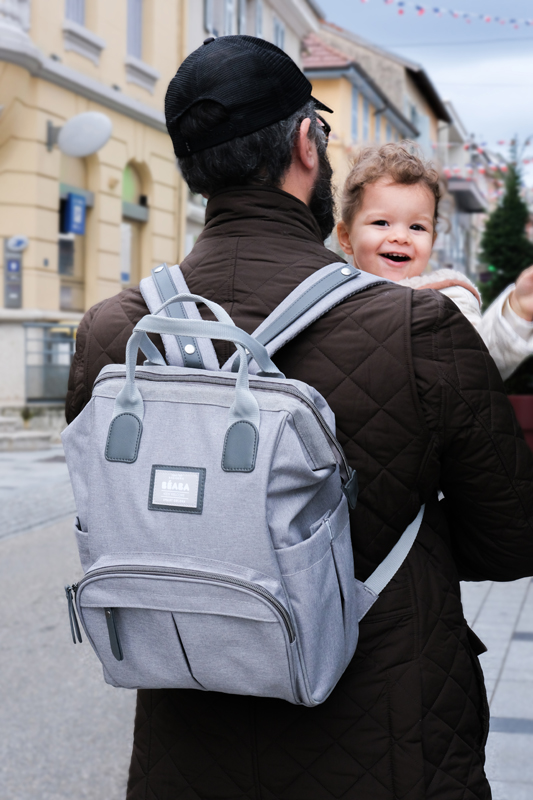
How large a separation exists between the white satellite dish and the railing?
2.61 m

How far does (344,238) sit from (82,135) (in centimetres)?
1194

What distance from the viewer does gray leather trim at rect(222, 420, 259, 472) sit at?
1237 mm

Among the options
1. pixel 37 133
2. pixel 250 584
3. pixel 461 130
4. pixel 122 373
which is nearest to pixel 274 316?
pixel 122 373

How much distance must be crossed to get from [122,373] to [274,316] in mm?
236

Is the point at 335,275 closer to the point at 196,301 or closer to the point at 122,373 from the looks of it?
the point at 196,301

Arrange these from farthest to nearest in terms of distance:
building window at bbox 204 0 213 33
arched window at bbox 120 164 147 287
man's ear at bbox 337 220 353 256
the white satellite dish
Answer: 1. building window at bbox 204 0 213 33
2. arched window at bbox 120 164 147 287
3. the white satellite dish
4. man's ear at bbox 337 220 353 256

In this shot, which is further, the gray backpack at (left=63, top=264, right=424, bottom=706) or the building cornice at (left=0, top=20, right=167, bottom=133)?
the building cornice at (left=0, top=20, right=167, bottom=133)

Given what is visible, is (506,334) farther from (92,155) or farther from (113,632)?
(92,155)

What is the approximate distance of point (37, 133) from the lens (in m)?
13.8

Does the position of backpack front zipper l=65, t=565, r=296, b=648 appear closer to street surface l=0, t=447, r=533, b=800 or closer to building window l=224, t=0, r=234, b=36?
street surface l=0, t=447, r=533, b=800

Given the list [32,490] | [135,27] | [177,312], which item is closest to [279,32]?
[135,27]

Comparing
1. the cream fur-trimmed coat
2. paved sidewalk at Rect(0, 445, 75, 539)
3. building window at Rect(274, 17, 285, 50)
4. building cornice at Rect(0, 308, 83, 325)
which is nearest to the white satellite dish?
building cornice at Rect(0, 308, 83, 325)

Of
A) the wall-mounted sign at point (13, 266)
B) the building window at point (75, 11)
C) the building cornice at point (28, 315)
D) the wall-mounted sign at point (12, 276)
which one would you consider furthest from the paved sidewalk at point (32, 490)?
the building window at point (75, 11)

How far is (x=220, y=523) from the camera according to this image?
4.08 feet
